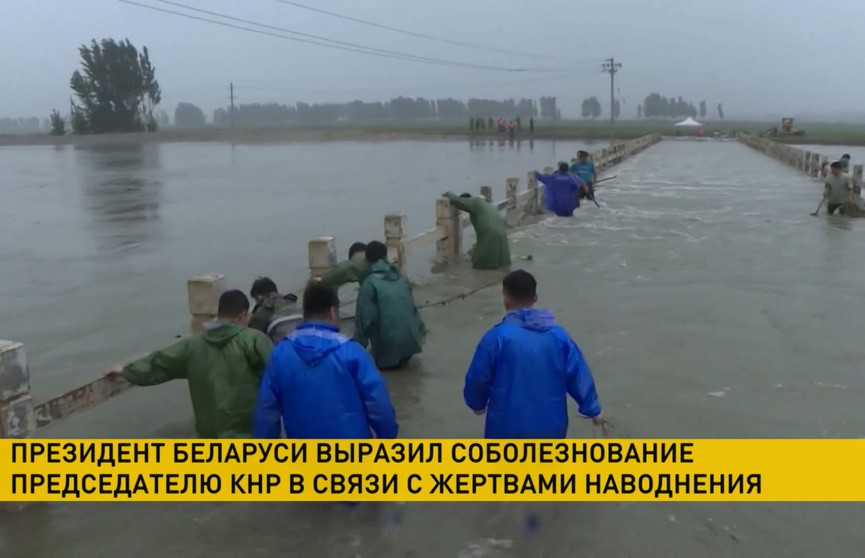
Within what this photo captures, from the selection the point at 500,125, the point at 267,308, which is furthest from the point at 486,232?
the point at 500,125

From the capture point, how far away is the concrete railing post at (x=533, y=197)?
17547 mm

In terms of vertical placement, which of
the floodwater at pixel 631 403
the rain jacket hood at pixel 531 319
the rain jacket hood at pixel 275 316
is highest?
the rain jacket hood at pixel 531 319

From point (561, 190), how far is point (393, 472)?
13.6 meters

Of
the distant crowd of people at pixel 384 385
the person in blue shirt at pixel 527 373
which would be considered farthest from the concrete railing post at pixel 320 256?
the person in blue shirt at pixel 527 373

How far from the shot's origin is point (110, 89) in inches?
3334

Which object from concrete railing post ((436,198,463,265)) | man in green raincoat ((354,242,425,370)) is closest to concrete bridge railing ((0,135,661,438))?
man in green raincoat ((354,242,425,370))

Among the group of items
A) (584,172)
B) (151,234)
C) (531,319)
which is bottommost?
(151,234)

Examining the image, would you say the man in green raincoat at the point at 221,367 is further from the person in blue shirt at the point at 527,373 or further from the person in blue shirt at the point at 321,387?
the person in blue shirt at the point at 527,373

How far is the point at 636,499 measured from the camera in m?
4.52

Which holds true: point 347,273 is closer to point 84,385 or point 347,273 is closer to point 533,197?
point 84,385

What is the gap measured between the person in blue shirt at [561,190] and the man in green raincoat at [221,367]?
13158 mm

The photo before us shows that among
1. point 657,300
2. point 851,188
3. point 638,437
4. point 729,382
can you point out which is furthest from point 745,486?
point 851,188

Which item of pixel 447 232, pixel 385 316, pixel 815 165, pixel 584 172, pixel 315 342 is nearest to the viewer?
pixel 315 342

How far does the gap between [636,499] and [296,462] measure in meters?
1.88
